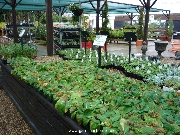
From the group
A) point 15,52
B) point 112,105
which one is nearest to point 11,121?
point 112,105

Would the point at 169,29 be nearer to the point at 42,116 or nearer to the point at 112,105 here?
the point at 42,116

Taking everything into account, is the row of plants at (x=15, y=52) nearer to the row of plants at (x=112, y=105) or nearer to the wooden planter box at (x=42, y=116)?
the wooden planter box at (x=42, y=116)

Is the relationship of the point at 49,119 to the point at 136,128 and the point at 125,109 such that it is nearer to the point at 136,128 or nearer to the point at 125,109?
the point at 125,109

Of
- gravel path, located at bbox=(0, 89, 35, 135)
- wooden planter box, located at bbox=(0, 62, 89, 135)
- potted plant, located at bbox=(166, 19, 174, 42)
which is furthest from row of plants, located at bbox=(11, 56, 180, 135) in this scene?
potted plant, located at bbox=(166, 19, 174, 42)

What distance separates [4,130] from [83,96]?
6.44ft

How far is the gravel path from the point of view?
355cm

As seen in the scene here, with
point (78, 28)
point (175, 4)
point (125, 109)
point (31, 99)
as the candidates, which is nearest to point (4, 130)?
point (31, 99)

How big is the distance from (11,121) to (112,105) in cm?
256

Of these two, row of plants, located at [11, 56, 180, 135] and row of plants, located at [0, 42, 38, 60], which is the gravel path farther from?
row of plants, located at [0, 42, 38, 60]

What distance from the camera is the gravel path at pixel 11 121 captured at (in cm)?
355

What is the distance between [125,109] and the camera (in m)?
2.03

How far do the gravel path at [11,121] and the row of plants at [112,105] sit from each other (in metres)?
0.94

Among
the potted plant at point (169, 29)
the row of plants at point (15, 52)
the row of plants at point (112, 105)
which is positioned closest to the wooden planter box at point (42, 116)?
the row of plants at point (112, 105)

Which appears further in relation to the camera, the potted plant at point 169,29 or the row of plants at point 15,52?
the potted plant at point 169,29
